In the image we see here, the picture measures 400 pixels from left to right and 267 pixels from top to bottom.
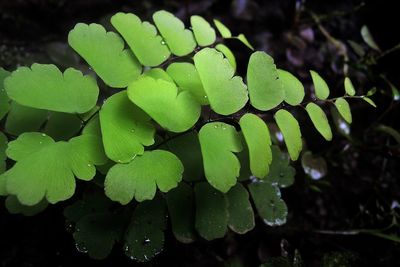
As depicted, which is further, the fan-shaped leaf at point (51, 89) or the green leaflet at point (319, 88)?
the green leaflet at point (319, 88)

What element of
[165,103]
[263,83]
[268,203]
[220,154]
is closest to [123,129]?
[165,103]

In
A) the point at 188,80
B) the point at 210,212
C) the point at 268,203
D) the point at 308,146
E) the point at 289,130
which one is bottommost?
the point at 308,146

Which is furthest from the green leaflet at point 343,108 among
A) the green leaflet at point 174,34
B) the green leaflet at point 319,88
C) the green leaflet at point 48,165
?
the green leaflet at point 48,165

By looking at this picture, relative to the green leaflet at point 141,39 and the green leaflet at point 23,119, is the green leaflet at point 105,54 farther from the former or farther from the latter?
the green leaflet at point 23,119

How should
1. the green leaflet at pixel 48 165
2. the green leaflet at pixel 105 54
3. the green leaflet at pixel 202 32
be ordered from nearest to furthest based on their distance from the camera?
the green leaflet at pixel 48 165, the green leaflet at pixel 105 54, the green leaflet at pixel 202 32

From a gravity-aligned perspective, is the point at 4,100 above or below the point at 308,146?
above

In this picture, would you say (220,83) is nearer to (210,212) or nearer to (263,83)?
(263,83)

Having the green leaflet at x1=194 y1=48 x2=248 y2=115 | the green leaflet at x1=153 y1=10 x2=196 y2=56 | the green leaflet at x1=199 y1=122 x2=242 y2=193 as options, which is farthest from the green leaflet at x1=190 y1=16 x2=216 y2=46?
the green leaflet at x1=199 y1=122 x2=242 y2=193
